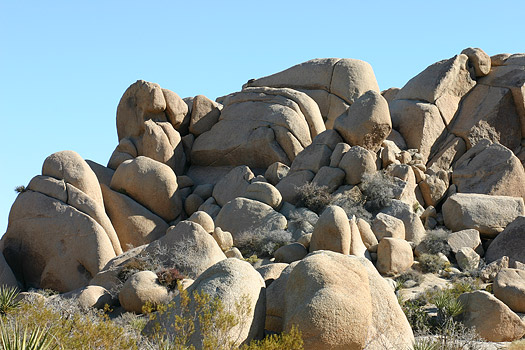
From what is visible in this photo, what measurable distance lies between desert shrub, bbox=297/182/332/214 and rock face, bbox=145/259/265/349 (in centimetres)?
1270

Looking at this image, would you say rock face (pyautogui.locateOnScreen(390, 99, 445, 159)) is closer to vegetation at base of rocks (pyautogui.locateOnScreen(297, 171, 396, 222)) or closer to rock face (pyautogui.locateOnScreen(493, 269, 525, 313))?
vegetation at base of rocks (pyautogui.locateOnScreen(297, 171, 396, 222))

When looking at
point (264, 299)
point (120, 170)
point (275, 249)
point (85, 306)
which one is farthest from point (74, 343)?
point (120, 170)

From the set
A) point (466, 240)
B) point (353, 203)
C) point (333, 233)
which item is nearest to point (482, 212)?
point (466, 240)

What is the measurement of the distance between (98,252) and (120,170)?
229 inches

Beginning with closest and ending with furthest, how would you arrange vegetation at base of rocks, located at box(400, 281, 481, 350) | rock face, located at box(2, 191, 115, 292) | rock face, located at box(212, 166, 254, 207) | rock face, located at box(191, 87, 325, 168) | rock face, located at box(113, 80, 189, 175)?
vegetation at base of rocks, located at box(400, 281, 481, 350), rock face, located at box(2, 191, 115, 292), rock face, located at box(212, 166, 254, 207), rock face, located at box(191, 87, 325, 168), rock face, located at box(113, 80, 189, 175)

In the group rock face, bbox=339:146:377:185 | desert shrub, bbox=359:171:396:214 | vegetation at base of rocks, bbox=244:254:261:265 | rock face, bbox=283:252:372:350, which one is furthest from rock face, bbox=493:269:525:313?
rock face, bbox=339:146:377:185

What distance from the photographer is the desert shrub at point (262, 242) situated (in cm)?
2395

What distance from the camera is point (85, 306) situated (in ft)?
61.8

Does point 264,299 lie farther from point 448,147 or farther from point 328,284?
point 448,147

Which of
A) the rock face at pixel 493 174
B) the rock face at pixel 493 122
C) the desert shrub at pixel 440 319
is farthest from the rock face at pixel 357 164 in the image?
the desert shrub at pixel 440 319

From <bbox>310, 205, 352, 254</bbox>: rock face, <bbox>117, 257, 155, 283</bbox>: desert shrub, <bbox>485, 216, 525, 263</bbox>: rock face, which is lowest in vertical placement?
<bbox>485, 216, 525, 263</bbox>: rock face

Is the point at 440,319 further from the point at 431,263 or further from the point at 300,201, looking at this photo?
the point at 300,201

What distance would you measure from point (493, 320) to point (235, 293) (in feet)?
25.1

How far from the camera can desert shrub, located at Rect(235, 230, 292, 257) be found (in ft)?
78.6
